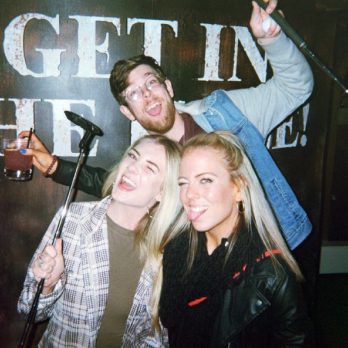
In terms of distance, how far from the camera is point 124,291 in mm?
2418

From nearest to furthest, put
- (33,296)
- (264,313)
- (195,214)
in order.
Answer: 1. (264,313)
2. (195,214)
3. (33,296)

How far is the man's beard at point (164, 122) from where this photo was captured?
2.91 metres

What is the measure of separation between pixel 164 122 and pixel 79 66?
2.78 ft

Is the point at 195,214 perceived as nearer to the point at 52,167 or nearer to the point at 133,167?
the point at 133,167

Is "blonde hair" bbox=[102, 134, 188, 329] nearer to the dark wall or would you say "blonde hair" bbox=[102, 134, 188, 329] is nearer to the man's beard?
the man's beard

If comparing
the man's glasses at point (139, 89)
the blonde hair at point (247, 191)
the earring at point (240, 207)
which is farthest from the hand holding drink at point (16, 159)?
the earring at point (240, 207)

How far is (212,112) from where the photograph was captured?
2902mm

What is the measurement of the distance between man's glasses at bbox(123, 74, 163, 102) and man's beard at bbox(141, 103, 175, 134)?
18 cm

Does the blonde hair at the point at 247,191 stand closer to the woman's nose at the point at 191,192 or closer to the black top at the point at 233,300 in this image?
the black top at the point at 233,300

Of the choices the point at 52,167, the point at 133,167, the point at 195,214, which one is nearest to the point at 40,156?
the point at 52,167

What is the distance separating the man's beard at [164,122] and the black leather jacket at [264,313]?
4.50ft

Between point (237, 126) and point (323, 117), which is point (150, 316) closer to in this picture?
point (237, 126)

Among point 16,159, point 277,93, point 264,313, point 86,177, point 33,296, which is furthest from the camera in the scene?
point 86,177

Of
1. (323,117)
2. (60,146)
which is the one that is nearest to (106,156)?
(60,146)
